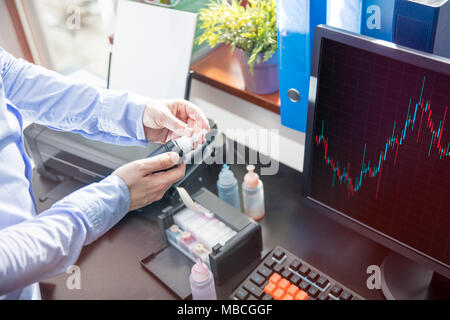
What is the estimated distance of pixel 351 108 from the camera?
79 cm

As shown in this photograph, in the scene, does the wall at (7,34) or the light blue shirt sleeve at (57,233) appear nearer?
the light blue shirt sleeve at (57,233)

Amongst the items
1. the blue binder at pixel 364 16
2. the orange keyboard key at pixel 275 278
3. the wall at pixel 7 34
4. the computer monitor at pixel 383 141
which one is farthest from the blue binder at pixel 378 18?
the wall at pixel 7 34

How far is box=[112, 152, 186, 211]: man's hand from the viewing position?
2.58 feet

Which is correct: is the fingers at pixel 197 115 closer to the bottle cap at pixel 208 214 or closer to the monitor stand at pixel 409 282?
the bottle cap at pixel 208 214

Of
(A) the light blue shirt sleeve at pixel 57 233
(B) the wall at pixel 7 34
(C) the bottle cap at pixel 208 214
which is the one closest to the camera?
(A) the light blue shirt sleeve at pixel 57 233

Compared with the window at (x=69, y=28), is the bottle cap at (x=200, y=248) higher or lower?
lower

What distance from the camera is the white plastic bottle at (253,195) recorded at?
105cm

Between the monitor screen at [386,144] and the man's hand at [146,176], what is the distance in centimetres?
28

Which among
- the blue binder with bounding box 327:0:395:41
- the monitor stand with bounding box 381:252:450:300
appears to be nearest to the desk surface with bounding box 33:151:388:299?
the monitor stand with bounding box 381:252:450:300

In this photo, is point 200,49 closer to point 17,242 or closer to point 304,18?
point 304,18

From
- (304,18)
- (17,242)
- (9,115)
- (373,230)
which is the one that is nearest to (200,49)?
(304,18)

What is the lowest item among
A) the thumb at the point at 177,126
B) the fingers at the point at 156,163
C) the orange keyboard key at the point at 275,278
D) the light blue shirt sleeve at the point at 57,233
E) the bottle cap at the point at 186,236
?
the orange keyboard key at the point at 275,278

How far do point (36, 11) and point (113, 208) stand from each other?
108cm

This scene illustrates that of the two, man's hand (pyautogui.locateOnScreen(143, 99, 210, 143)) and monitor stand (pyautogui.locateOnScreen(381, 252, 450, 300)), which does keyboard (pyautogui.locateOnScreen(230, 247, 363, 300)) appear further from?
man's hand (pyautogui.locateOnScreen(143, 99, 210, 143))
